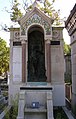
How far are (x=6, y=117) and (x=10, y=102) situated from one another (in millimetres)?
3007

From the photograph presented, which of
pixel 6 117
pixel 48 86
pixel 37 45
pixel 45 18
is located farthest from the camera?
pixel 37 45

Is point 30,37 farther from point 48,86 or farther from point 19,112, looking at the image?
point 19,112

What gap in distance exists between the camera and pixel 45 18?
1010 cm

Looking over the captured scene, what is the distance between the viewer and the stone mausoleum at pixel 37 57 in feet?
32.9

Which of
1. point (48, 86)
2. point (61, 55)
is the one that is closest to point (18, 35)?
point (61, 55)

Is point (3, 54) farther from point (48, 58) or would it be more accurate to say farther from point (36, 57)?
point (48, 58)

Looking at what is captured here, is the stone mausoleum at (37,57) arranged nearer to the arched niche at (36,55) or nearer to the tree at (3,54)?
the arched niche at (36,55)

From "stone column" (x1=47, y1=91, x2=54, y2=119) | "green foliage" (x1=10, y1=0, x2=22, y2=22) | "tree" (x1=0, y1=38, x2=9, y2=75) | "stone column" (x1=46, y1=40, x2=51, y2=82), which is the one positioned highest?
"green foliage" (x1=10, y1=0, x2=22, y2=22)

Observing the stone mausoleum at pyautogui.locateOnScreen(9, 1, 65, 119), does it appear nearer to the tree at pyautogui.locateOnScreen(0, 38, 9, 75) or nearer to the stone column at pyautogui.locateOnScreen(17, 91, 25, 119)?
the stone column at pyautogui.locateOnScreen(17, 91, 25, 119)

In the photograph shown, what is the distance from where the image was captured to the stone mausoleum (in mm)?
10016

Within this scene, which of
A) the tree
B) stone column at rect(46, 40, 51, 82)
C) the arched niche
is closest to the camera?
stone column at rect(46, 40, 51, 82)

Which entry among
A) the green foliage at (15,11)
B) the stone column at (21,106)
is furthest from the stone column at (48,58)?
the green foliage at (15,11)

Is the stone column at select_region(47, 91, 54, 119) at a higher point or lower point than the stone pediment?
lower

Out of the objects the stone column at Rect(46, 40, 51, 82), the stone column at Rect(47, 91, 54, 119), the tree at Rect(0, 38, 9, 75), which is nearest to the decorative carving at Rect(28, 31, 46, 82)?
the stone column at Rect(46, 40, 51, 82)
